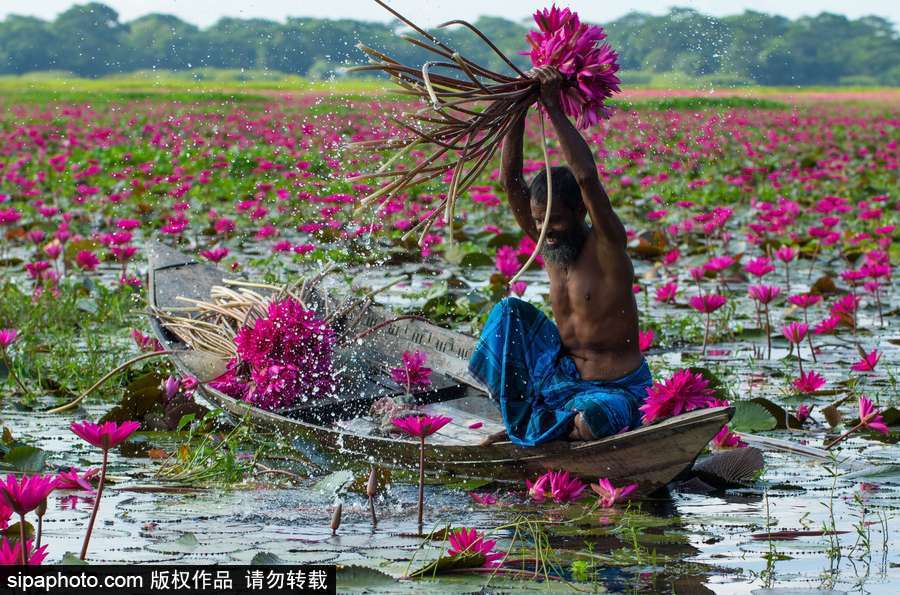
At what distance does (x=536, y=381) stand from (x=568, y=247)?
0.53m

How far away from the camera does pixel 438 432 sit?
4910 millimetres

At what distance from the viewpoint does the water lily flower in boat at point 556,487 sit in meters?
3.98

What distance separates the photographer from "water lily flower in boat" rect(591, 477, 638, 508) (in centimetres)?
395

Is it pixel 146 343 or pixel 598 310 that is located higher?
pixel 598 310

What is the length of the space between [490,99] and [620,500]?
142 cm

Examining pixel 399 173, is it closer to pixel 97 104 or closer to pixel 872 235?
pixel 872 235

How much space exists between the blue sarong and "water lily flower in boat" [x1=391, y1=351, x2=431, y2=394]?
674 mm

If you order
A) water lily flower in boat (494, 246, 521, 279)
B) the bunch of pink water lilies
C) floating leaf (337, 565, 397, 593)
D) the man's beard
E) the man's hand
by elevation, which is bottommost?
→ floating leaf (337, 565, 397, 593)

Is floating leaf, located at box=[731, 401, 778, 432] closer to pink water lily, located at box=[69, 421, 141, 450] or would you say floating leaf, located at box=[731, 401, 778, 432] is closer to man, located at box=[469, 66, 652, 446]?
man, located at box=[469, 66, 652, 446]

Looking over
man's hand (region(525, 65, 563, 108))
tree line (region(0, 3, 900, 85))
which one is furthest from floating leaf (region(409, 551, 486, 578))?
tree line (region(0, 3, 900, 85))

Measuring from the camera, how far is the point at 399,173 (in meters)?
4.30

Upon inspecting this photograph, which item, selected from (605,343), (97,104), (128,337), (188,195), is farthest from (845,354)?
(97,104)

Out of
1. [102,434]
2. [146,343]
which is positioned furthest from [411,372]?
[102,434]

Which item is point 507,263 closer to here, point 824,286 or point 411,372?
point 411,372
